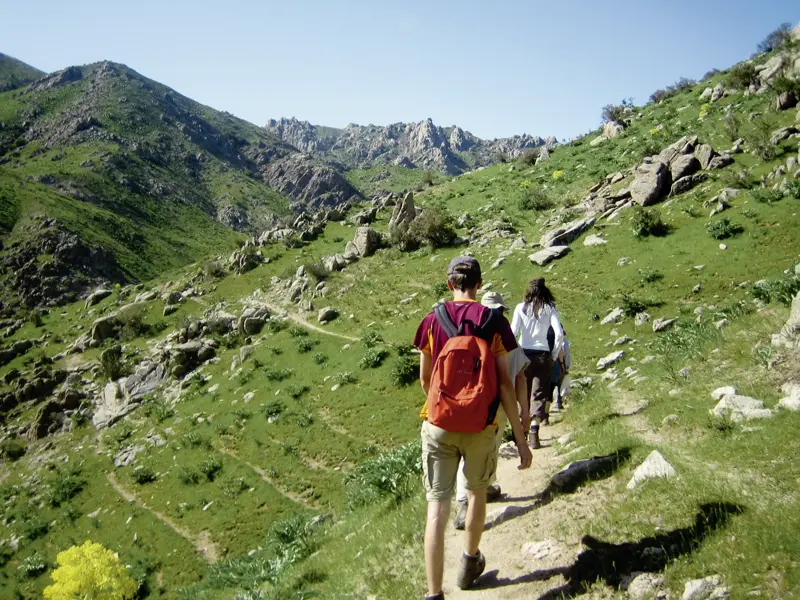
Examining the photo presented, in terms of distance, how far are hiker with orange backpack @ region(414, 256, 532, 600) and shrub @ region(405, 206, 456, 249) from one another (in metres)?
30.4

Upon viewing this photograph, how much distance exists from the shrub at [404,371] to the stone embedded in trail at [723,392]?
43.5 feet

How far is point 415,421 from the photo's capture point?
60.4 feet

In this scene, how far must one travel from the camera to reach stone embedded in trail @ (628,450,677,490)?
591 cm

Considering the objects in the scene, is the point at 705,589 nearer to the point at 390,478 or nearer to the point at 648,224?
the point at 390,478

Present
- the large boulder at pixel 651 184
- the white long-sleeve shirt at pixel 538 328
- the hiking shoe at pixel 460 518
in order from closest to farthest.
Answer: the hiking shoe at pixel 460 518 < the white long-sleeve shirt at pixel 538 328 < the large boulder at pixel 651 184

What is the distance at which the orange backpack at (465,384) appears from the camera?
15.8 feet

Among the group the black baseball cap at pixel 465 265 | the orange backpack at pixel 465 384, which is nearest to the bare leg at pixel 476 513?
the orange backpack at pixel 465 384

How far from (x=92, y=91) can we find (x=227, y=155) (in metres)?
44.3

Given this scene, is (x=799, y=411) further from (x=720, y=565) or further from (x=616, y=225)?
(x=616, y=225)

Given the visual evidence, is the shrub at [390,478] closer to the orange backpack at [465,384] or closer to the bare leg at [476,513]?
the bare leg at [476,513]

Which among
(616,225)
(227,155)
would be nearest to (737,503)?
(616,225)

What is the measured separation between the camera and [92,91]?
15450 centimetres

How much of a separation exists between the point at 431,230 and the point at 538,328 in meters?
26.3

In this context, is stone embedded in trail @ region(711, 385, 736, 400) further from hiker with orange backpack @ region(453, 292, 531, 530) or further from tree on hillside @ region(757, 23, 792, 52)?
tree on hillside @ region(757, 23, 792, 52)
